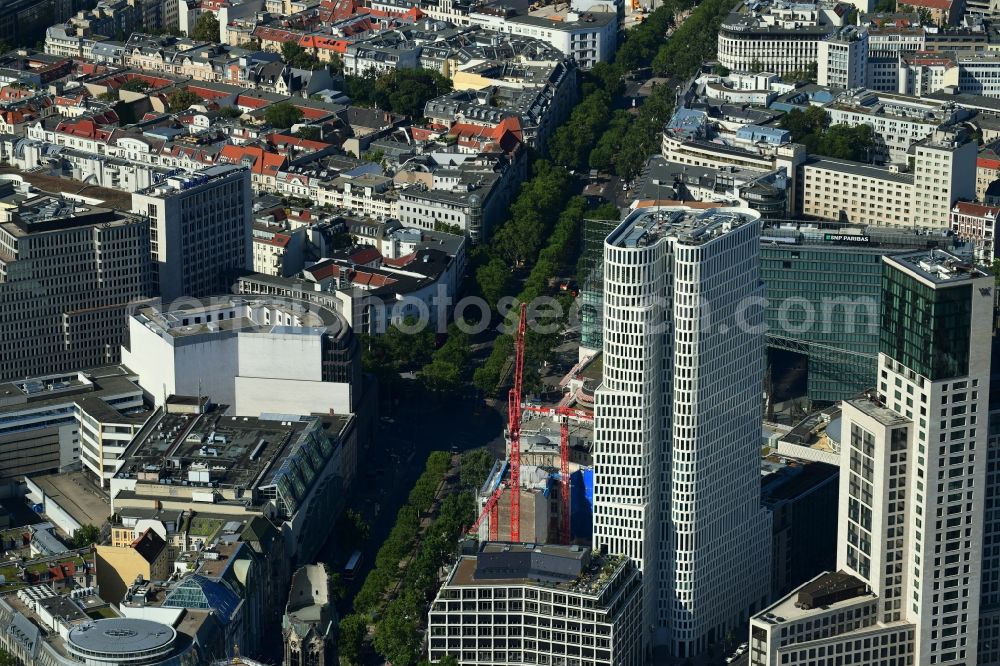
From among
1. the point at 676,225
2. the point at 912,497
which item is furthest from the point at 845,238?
the point at 912,497

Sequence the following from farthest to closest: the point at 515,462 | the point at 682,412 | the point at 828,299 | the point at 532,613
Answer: the point at 828,299, the point at 515,462, the point at 682,412, the point at 532,613

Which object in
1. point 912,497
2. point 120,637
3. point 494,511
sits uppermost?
point 912,497

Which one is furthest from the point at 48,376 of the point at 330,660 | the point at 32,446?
the point at 330,660

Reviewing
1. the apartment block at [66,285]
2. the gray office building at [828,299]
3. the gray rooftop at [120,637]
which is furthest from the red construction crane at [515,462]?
the apartment block at [66,285]

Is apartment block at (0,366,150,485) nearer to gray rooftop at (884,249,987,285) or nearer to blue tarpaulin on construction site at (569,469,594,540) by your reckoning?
blue tarpaulin on construction site at (569,469,594,540)

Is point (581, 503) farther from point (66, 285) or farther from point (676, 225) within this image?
point (66, 285)
